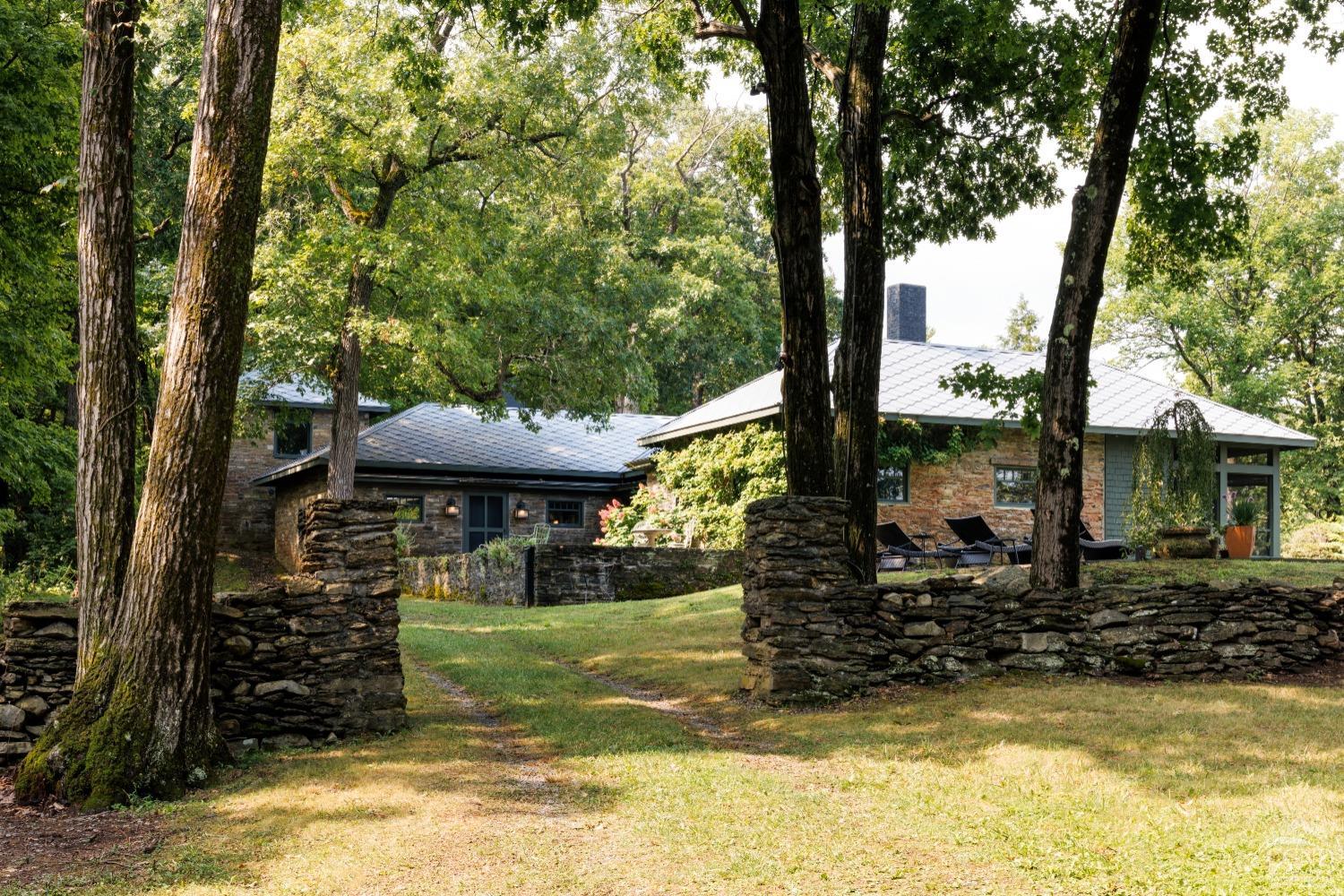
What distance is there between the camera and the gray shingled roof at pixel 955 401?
20.6 meters

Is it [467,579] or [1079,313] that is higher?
[1079,313]

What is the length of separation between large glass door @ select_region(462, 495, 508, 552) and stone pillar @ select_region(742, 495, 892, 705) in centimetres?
1729

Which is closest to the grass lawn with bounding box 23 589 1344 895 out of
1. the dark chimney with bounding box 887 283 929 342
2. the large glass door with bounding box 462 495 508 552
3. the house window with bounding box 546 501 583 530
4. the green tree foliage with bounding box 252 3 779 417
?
the green tree foliage with bounding box 252 3 779 417

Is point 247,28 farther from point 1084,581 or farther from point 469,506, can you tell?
point 469,506

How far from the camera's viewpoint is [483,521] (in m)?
27.0

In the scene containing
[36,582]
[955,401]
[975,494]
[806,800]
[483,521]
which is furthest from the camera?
[483,521]

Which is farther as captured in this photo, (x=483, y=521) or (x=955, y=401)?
(x=483, y=521)

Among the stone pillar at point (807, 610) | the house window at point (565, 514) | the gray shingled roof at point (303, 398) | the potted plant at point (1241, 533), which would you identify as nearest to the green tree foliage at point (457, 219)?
the gray shingled roof at point (303, 398)

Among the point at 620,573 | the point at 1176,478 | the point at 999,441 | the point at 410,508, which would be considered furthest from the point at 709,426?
the point at 1176,478

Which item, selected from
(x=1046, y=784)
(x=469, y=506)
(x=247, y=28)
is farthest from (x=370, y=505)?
(x=469, y=506)

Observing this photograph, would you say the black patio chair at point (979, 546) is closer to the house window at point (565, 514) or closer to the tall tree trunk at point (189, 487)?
the house window at point (565, 514)

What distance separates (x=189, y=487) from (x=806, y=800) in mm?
4503

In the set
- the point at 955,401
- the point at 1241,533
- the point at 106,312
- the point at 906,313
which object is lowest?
the point at 1241,533

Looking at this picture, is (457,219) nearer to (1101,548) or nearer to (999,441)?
(999,441)
